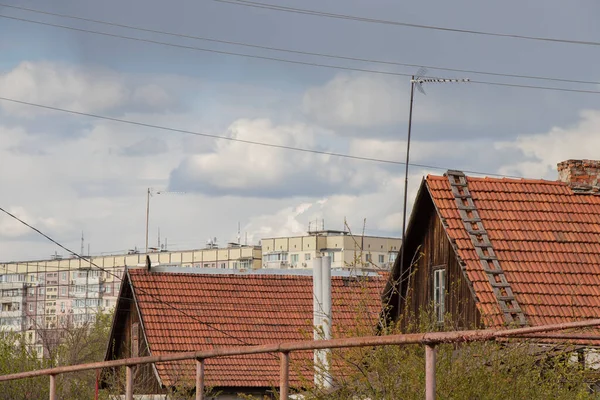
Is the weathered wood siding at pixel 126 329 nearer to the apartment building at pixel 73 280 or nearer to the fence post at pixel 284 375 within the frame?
the fence post at pixel 284 375

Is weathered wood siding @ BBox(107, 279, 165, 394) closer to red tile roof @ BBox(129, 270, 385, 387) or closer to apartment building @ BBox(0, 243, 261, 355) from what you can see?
red tile roof @ BBox(129, 270, 385, 387)

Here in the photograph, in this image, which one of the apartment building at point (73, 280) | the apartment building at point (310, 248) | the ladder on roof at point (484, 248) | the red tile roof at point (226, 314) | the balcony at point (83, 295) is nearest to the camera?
the ladder on roof at point (484, 248)

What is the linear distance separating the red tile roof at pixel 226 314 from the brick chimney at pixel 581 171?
901 cm

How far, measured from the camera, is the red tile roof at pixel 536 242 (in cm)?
2230

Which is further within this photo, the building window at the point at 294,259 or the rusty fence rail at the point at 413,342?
the building window at the point at 294,259

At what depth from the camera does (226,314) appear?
38.2 meters

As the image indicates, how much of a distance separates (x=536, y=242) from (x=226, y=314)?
1585 cm

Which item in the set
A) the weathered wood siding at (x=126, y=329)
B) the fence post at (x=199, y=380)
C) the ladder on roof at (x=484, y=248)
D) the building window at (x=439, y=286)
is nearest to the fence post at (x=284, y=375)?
the fence post at (x=199, y=380)

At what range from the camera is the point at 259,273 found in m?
40.9

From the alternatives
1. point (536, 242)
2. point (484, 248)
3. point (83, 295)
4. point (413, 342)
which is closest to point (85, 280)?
point (83, 295)

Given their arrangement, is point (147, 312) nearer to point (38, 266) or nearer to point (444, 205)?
point (444, 205)

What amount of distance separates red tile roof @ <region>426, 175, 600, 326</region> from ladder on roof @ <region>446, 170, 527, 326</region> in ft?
0.39

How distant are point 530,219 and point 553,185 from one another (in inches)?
65.8

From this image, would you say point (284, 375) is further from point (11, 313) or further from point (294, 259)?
point (11, 313)
